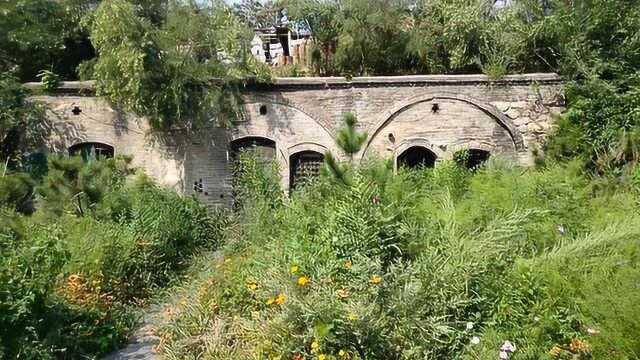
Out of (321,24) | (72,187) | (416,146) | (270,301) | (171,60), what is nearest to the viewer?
(270,301)

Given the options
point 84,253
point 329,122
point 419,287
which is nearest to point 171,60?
point 329,122

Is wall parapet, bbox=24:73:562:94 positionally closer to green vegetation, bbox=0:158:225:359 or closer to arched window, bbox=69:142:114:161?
arched window, bbox=69:142:114:161

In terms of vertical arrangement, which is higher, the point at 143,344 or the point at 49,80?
the point at 49,80

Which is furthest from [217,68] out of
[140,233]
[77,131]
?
[140,233]

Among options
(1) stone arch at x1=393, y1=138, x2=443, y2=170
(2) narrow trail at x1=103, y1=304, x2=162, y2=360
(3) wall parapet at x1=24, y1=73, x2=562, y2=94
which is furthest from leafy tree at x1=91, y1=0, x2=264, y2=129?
(2) narrow trail at x1=103, y1=304, x2=162, y2=360

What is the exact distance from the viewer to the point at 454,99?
12.9 m

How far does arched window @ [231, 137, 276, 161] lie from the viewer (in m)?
13.2

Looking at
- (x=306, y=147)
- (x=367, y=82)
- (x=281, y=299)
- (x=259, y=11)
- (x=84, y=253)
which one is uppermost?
(x=259, y=11)

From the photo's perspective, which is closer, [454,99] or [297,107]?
[454,99]

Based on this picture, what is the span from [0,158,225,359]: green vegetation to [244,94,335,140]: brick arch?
10.2ft

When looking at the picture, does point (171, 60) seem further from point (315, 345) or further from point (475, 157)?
point (315, 345)

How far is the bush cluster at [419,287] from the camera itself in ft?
16.1

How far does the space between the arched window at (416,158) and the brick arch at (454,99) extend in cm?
86

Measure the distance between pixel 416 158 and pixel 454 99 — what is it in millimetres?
→ 1611
